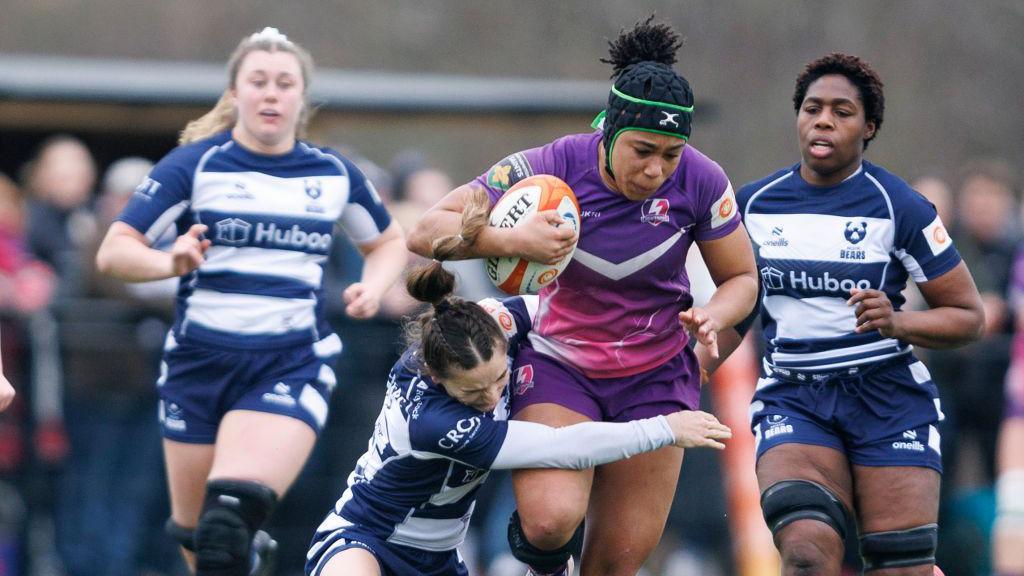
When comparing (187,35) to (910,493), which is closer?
(910,493)

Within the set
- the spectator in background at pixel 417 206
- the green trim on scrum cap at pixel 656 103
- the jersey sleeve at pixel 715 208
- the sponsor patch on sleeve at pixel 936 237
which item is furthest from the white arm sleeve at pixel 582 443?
the spectator in background at pixel 417 206

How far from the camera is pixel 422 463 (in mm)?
5301

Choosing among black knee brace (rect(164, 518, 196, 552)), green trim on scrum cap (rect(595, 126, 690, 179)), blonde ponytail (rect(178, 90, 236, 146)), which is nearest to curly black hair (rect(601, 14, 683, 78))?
green trim on scrum cap (rect(595, 126, 690, 179))

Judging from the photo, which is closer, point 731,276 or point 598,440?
point 598,440

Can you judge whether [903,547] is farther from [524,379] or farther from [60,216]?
[60,216]

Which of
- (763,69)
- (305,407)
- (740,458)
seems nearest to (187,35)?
(763,69)

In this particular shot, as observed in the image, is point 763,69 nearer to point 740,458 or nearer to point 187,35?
point 187,35

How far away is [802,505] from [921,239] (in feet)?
3.17

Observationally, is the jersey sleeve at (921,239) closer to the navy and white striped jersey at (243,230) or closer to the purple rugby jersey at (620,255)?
the purple rugby jersey at (620,255)

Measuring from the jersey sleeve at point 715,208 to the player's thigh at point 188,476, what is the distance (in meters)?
2.04

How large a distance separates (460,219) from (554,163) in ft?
1.32

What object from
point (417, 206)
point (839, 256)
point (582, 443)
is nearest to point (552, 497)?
point (582, 443)

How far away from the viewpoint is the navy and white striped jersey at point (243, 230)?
597 cm

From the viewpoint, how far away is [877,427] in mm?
5426
